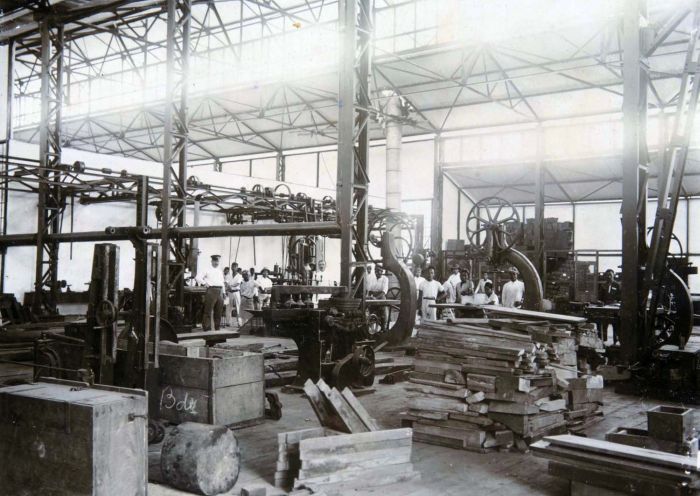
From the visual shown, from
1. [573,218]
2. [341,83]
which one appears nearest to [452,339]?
[341,83]

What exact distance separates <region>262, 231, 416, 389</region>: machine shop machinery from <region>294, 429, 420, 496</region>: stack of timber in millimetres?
3198

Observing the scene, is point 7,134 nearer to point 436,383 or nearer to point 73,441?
point 436,383

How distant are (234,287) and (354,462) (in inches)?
546

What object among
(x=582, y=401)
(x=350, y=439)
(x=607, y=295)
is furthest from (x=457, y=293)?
(x=350, y=439)

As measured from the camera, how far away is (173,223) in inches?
538

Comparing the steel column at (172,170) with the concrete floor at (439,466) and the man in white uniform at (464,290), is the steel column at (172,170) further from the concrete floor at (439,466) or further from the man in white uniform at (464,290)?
the man in white uniform at (464,290)

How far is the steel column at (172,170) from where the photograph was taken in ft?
41.0

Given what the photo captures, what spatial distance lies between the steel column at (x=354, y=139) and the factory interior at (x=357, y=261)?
0.05 metres

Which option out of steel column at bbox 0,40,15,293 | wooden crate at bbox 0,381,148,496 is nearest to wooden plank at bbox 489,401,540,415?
wooden crate at bbox 0,381,148,496

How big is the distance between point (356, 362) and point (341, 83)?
4.14m

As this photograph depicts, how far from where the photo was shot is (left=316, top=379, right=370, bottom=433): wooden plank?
5227 mm

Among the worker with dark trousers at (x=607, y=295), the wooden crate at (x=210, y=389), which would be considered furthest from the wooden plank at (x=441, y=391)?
the worker with dark trousers at (x=607, y=295)

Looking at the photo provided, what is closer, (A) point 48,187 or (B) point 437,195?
(A) point 48,187

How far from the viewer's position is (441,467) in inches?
210
